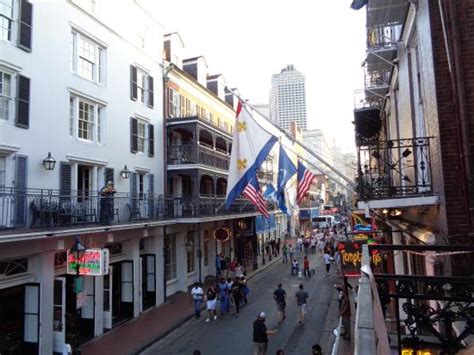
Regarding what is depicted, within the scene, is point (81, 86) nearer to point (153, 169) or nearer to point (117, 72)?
point (117, 72)

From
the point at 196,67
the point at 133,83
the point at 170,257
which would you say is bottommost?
the point at 170,257

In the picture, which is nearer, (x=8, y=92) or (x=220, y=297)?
(x=8, y=92)

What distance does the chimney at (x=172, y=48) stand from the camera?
26.3m

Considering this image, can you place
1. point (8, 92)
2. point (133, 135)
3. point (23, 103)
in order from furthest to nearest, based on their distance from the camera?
1. point (133, 135)
2. point (23, 103)
3. point (8, 92)

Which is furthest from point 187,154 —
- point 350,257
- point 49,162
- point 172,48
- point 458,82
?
point 458,82

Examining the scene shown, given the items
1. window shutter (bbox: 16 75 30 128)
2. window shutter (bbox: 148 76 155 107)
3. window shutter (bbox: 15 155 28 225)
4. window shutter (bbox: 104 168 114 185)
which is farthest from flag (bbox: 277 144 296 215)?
window shutter (bbox: 148 76 155 107)

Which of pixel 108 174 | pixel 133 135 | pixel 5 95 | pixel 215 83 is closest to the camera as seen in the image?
pixel 5 95

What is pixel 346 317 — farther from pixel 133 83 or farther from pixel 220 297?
pixel 133 83

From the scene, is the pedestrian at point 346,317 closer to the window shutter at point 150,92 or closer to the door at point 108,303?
the door at point 108,303

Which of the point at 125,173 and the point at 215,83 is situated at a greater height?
the point at 215,83

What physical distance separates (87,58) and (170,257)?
12300 mm

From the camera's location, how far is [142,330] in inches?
688

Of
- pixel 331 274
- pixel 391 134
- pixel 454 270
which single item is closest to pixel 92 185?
pixel 391 134

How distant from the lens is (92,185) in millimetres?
18375
